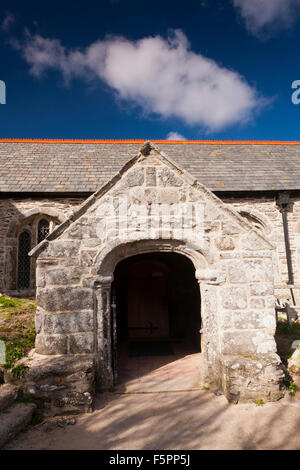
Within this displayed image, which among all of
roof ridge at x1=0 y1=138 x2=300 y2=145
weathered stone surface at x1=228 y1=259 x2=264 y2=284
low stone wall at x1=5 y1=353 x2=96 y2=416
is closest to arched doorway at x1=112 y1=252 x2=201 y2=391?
low stone wall at x1=5 y1=353 x2=96 y2=416

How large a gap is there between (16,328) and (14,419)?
2.64m

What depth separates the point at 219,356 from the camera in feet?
14.8

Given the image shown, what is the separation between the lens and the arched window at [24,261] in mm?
9875

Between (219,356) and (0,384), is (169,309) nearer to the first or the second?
(219,356)

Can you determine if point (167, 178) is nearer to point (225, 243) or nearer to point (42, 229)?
point (225, 243)

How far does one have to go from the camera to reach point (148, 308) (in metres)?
9.15

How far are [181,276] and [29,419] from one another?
563cm

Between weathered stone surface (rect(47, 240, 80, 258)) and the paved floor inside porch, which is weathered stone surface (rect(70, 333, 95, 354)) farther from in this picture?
weathered stone surface (rect(47, 240, 80, 258))

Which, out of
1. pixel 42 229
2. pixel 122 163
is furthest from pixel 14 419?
A: pixel 122 163

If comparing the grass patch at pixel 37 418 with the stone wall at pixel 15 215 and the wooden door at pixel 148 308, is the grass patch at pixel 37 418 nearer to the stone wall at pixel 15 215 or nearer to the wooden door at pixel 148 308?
the wooden door at pixel 148 308

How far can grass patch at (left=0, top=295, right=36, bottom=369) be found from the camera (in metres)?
4.93

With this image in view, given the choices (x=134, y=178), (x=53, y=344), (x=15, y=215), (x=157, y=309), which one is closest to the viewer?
(x=53, y=344)

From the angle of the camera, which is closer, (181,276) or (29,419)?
(29,419)

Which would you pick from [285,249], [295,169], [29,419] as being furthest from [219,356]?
[295,169]
